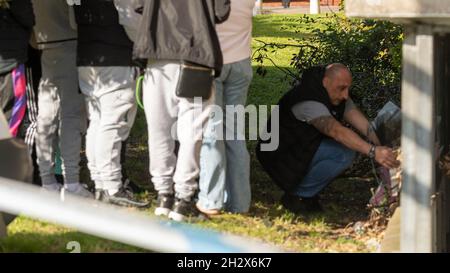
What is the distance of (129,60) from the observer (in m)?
6.46

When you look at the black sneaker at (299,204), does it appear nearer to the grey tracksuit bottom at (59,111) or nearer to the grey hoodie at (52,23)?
the grey tracksuit bottom at (59,111)

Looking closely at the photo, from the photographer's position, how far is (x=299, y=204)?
7.15 metres

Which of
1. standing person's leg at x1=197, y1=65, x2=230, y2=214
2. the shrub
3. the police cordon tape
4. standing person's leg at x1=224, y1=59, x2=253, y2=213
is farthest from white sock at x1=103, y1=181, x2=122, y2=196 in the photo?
the police cordon tape

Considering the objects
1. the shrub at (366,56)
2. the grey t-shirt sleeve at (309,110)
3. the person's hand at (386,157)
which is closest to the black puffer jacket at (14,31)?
the grey t-shirt sleeve at (309,110)

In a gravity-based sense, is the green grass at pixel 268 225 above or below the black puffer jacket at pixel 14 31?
below

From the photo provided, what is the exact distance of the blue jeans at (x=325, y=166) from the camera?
7051 mm

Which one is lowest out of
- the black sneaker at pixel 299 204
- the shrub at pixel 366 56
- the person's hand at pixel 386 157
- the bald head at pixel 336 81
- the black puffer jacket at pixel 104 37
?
the black sneaker at pixel 299 204

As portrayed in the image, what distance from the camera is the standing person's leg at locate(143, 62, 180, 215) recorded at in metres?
6.16

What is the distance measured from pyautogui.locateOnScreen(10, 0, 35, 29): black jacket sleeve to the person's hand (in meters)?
2.28

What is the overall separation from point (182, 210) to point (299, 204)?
1203mm

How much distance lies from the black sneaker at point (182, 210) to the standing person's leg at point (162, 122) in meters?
0.08

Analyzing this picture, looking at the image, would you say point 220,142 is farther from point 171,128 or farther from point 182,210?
point 182,210

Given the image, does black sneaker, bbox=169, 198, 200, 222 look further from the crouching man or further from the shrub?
the shrub
